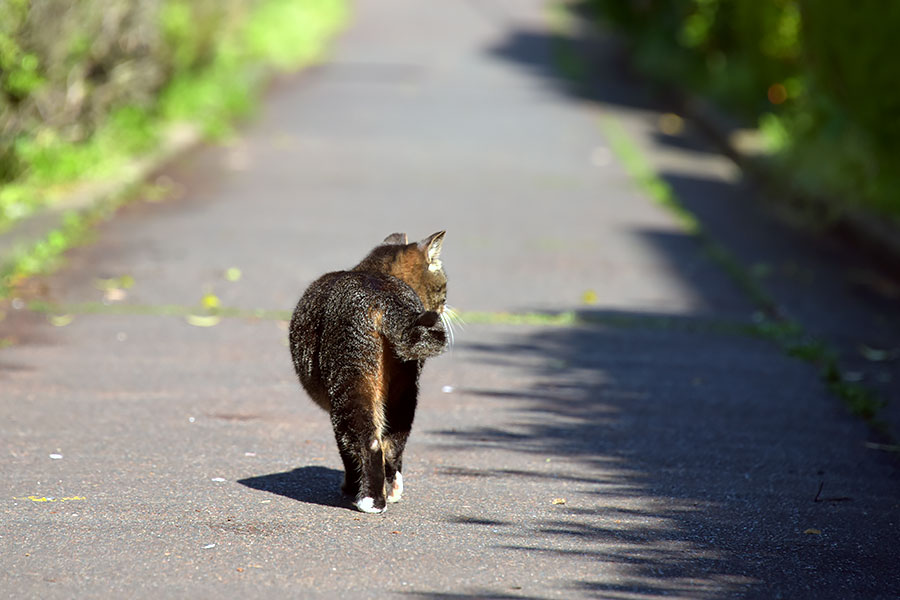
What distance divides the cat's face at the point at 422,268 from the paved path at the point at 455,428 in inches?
31.6

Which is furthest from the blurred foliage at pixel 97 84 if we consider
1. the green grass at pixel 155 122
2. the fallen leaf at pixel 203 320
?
the fallen leaf at pixel 203 320

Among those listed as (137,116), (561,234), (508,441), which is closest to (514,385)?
(508,441)

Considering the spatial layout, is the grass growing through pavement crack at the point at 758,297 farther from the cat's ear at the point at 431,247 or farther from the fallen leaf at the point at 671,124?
the cat's ear at the point at 431,247

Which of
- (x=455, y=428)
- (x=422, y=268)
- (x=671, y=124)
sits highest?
(x=671, y=124)

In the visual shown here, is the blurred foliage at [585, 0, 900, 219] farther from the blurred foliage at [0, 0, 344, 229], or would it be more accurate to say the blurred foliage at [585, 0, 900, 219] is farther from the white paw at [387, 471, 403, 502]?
the white paw at [387, 471, 403, 502]

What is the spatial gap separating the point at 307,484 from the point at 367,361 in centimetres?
81

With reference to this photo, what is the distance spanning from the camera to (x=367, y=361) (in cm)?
487

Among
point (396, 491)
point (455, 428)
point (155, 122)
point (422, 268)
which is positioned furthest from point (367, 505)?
point (155, 122)

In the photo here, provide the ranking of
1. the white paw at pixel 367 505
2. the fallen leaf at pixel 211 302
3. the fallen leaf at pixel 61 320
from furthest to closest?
the fallen leaf at pixel 211 302
the fallen leaf at pixel 61 320
the white paw at pixel 367 505

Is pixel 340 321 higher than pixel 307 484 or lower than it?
higher

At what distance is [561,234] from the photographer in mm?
11211

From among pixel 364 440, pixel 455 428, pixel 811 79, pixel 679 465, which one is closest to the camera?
pixel 364 440

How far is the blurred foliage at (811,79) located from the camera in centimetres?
1102

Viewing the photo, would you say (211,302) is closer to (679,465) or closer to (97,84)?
(679,465)
